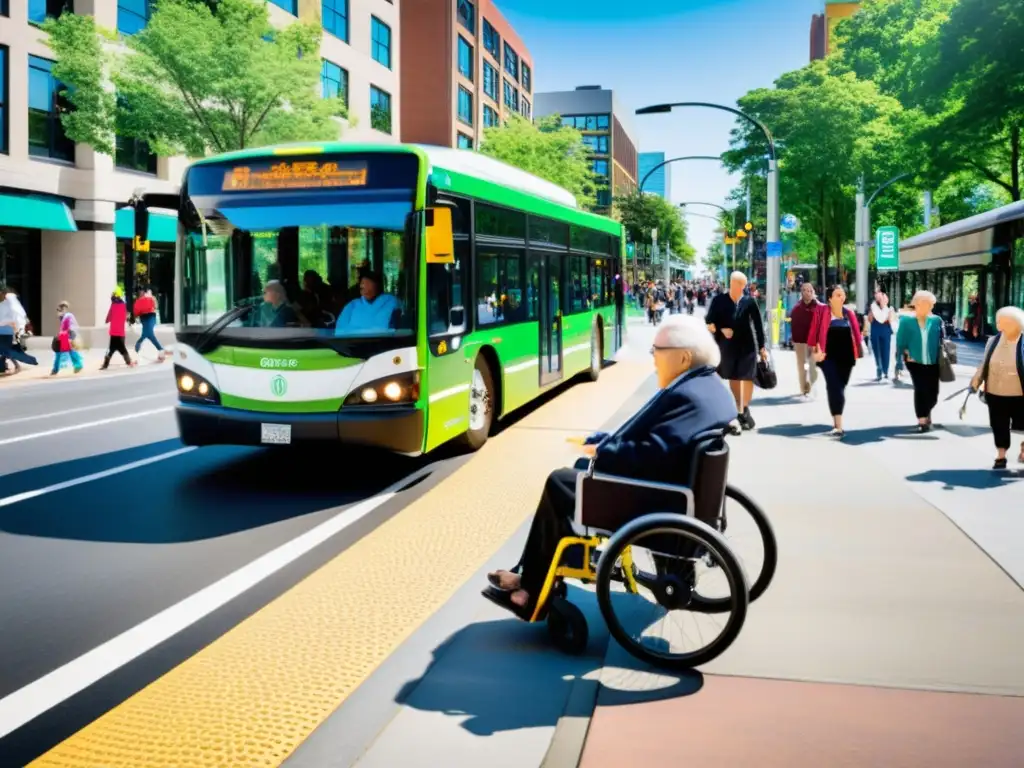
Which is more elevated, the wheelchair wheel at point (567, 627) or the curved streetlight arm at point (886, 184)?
the curved streetlight arm at point (886, 184)

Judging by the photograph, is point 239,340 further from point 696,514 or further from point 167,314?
point 167,314

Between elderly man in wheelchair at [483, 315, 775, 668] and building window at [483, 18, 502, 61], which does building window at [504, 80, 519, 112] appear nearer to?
building window at [483, 18, 502, 61]

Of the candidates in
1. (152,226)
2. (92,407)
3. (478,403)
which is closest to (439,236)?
(478,403)

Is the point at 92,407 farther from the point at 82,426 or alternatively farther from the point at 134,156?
the point at 134,156

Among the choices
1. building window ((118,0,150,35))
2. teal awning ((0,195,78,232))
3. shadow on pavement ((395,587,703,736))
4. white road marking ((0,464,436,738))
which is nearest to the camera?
shadow on pavement ((395,587,703,736))

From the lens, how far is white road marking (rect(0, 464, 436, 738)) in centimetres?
421

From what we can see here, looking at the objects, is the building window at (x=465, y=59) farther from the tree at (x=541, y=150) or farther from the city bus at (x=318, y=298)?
the city bus at (x=318, y=298)

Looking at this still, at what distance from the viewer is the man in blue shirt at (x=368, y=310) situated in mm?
8711

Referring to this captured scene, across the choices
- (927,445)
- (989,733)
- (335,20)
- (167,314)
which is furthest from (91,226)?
(989,733)

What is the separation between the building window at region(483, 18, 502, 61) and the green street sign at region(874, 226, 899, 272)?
4251 centimetres

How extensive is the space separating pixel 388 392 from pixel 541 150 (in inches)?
2106

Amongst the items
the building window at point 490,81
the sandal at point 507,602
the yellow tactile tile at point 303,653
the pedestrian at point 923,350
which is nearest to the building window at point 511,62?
the building window at point 490,81

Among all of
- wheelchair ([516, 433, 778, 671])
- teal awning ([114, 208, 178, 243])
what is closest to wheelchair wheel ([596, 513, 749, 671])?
wheelchair ([516, 433, 778, 671])

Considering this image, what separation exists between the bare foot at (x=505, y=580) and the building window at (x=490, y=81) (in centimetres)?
6915
